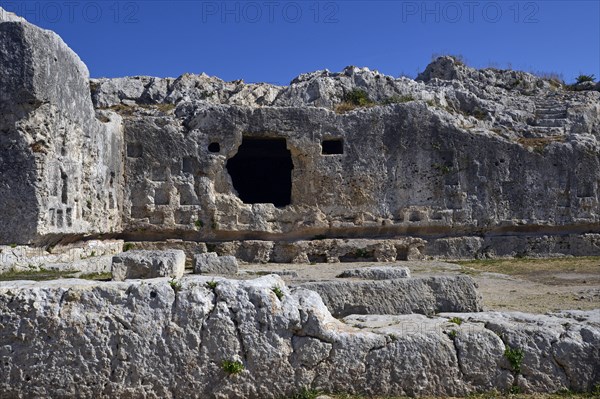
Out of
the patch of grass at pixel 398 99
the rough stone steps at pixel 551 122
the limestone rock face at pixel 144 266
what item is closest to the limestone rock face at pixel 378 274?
the limestone rock face at pixel 144 266

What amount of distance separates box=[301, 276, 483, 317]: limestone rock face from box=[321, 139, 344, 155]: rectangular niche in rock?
958 cm

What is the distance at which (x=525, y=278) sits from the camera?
12.3m

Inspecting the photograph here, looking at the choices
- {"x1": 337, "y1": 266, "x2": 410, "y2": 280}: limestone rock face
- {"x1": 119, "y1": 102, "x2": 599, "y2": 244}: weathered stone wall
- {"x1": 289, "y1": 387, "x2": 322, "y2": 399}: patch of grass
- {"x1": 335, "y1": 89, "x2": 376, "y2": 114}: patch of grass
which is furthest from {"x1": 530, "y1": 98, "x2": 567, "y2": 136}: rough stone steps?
{"x1": 289, "y1": 387, "x2": 322, "y2": 399}: patch of grass

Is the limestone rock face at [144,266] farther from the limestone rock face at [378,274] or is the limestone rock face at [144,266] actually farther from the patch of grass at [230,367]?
the patch of grass at [230,367]

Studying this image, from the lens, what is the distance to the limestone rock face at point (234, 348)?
177 inches

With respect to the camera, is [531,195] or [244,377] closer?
[244,377]

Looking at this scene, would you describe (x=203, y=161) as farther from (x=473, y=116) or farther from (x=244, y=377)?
(x=244, y=377)

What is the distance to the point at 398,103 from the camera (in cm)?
1667

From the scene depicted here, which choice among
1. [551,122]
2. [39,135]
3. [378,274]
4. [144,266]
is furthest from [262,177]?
[144,266]

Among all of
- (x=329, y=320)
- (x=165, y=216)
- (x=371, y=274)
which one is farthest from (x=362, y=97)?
(x=329, y=320)

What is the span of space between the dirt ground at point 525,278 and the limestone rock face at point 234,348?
293 centimetres

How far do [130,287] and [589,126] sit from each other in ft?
56.6

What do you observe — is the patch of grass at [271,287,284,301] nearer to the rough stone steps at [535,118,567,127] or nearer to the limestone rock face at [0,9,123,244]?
the limestone rock face at [0,9,123,244]

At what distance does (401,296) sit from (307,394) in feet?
8.88
